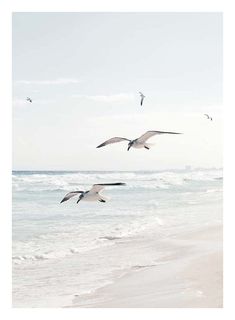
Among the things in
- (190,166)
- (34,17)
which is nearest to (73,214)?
(190,166)

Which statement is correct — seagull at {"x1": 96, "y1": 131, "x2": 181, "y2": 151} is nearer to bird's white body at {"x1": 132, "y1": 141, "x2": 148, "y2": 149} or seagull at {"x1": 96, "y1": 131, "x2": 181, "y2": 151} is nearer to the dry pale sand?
bird's white body at {"x1": 132, "y1": 141, "x2": 148, "y2": 149}

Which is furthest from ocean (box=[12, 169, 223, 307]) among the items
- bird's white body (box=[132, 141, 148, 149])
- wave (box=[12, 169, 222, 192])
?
bird's white body (box=[132, 141, 148, 149])

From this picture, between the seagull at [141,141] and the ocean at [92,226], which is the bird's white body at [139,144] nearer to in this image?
the seagull at [141,141]

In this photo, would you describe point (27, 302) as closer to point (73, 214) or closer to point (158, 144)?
point (73, 214)

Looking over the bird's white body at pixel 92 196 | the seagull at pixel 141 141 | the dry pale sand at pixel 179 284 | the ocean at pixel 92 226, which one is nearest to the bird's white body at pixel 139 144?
the seagull at pixel 141 141

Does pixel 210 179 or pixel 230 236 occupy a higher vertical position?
pixel 210 179
